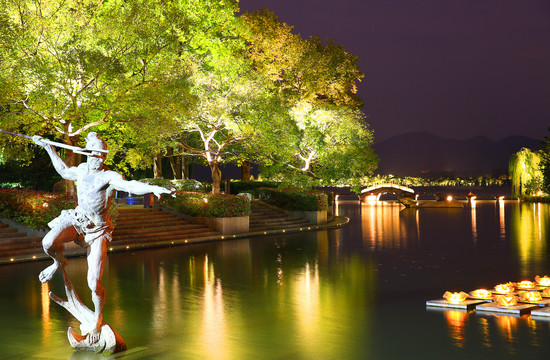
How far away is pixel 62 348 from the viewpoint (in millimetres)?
8062

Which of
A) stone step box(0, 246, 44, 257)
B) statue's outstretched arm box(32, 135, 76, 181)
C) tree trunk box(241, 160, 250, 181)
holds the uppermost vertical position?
tree trunk box(241, 160, 250, 181)

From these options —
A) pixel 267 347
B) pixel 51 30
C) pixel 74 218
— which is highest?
pixel 51 30

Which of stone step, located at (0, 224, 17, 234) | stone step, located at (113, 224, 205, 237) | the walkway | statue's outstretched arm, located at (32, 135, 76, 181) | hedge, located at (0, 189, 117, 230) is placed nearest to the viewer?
statue's outstretched arm, located at (32, 135, 76, 181)

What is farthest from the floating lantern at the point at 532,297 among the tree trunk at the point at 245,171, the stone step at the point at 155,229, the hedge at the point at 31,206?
the tree trunk at the point at 245,171

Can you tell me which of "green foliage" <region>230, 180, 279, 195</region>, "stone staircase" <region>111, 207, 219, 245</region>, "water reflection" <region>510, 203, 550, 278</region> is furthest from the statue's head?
"green foliage" <region>230, 180, 279, 195</region>

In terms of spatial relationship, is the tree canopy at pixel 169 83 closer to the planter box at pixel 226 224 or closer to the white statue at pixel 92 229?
the planter box at pixel 226 224

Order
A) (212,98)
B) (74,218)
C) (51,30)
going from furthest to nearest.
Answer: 1. (212,98)
2. (51,30)
3. (74,218)

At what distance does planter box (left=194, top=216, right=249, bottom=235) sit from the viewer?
1024 inches

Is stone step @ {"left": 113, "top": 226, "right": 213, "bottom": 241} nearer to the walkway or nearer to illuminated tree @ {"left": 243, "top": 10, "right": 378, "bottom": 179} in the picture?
the walkway

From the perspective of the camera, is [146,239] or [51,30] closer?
[51,30]

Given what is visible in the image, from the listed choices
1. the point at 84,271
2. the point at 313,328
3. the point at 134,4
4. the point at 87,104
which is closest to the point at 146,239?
the point at 87,104

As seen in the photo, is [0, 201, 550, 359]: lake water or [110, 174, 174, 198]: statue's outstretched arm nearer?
[110, 174, 174, 198]: statue's outstretched arm

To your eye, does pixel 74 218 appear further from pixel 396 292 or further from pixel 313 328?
pixel 396 292

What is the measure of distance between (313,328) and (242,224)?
59.4 ft
